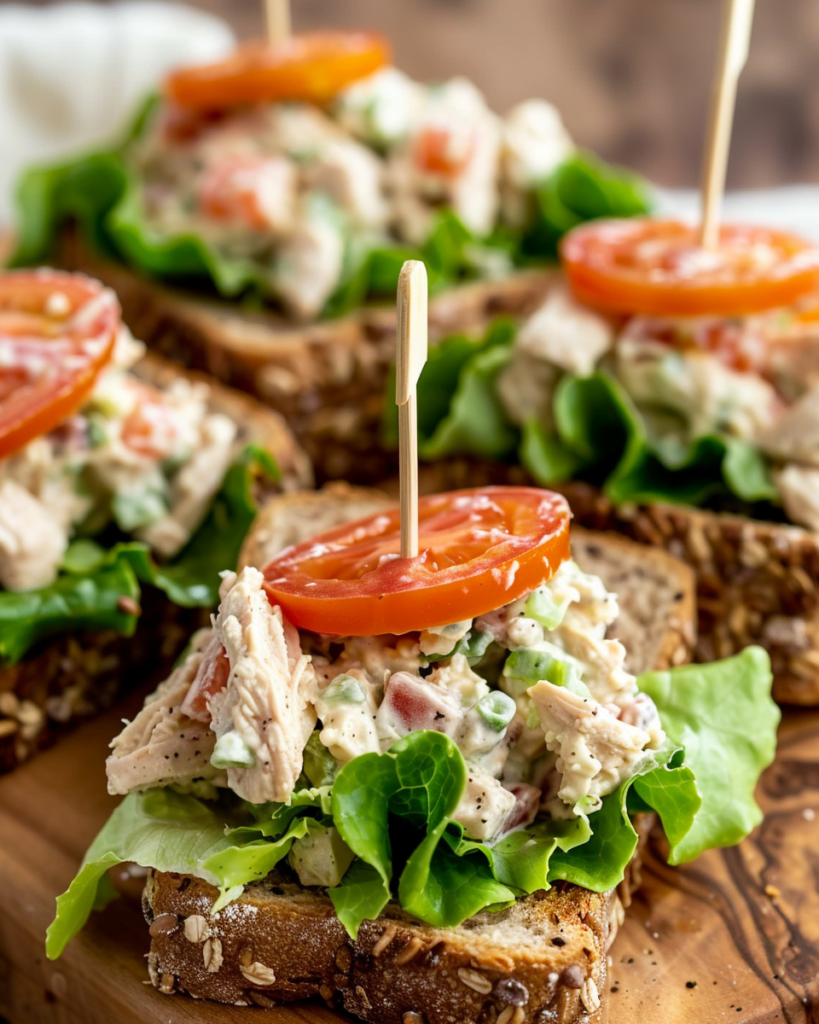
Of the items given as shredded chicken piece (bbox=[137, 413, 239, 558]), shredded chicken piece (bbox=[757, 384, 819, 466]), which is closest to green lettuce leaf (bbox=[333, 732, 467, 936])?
shredded chicken piece (bbox=[137, 413, 239, 558])

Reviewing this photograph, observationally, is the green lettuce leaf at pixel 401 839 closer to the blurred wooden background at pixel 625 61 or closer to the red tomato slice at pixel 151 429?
the red tomato slice at pixel 151 429

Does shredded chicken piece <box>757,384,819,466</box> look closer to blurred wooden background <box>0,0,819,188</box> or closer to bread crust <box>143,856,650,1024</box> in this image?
bread crust <box>143,856,650,1024</box>

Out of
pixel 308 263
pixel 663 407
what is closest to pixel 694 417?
pixel 663 407

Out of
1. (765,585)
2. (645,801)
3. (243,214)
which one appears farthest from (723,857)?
(243,214)

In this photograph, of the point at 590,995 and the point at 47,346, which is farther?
the point at 47,346

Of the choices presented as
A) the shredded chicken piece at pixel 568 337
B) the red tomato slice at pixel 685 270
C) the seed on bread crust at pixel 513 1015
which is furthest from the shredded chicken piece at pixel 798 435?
the seed on bread crust at pixel 513 1015

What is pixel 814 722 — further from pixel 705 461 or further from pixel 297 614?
pixel 297 614

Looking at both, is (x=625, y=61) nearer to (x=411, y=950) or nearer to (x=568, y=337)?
(x=568, y=337)
